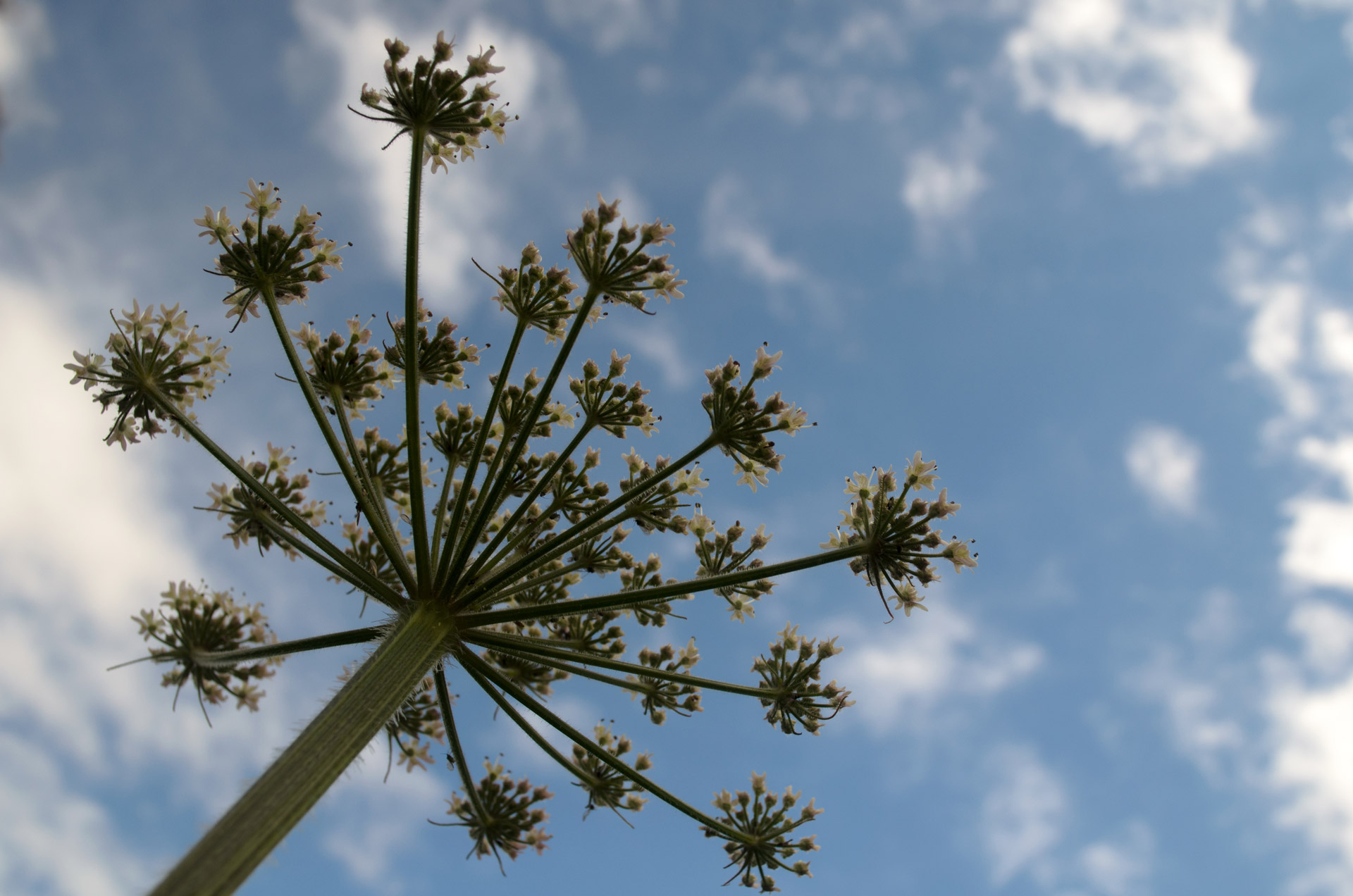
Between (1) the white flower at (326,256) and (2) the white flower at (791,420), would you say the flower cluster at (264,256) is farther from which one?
(2) the white flower at (791,420)

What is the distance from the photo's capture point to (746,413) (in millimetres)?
9469

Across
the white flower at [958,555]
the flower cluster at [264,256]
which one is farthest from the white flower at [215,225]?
the white flower at [958,555]

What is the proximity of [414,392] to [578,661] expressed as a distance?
3.66 metres

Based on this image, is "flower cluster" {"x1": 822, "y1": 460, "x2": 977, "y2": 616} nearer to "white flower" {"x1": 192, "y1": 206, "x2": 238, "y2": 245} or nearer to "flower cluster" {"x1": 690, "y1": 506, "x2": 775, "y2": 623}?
"flower cluster" {"x1": 690, "y1": 506, "x2": 775, "y2": 623}

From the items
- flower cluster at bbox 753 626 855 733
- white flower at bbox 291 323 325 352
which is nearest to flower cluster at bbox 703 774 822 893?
flower cluster at bbox 753 626 855 733

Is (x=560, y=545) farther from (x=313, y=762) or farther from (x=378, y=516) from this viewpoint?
(x=313, y=762)

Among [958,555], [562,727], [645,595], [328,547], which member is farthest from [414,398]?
[958,555]

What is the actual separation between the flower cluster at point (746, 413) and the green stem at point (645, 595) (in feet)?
4.82

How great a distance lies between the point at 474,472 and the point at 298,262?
12.8 ft

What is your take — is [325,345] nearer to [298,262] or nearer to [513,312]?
[298,262]

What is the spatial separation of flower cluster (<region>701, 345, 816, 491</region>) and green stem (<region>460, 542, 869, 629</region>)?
1.47m

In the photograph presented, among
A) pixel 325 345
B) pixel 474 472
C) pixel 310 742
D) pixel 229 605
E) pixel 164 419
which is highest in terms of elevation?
pixel 325 345

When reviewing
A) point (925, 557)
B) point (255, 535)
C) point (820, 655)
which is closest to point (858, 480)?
point (925, 557)

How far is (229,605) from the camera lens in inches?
427
